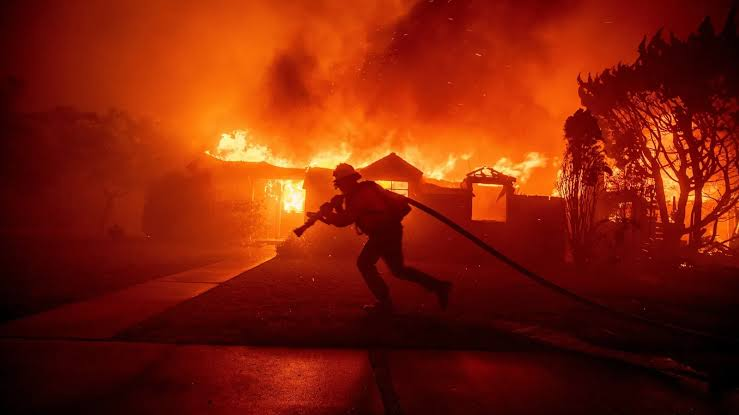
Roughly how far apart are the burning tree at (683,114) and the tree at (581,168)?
4.15m

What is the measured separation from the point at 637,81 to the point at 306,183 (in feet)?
51.3

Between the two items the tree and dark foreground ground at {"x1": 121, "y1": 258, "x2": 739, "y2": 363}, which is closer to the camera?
dark foreground ground at {"x1": 121, "y1": 258, "x2": 739, "y2": 363}

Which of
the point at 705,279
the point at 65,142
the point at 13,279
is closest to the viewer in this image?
the point at 13,279

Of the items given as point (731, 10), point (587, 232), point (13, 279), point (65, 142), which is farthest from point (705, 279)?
point (65, 142)

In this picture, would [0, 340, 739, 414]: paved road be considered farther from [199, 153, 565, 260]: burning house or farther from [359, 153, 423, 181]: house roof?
[359, 153, 423, 181]: house roof

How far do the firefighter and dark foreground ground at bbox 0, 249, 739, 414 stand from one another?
394 millimetres

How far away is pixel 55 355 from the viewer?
2824mm

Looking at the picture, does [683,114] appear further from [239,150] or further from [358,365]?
[239,150]

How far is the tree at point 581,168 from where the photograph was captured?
11.8m

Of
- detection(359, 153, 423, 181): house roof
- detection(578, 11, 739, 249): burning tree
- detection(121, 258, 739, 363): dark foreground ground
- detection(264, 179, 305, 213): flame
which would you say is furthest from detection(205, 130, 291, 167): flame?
detection(578, 11, 739, 249): burning tree

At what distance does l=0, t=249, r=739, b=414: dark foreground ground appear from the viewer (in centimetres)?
227

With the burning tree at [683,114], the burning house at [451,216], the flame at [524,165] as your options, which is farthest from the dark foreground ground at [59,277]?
the flame at [524,165]

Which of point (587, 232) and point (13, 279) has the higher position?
point (587, 232)

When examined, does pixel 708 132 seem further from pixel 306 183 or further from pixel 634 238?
pixel 306 183
